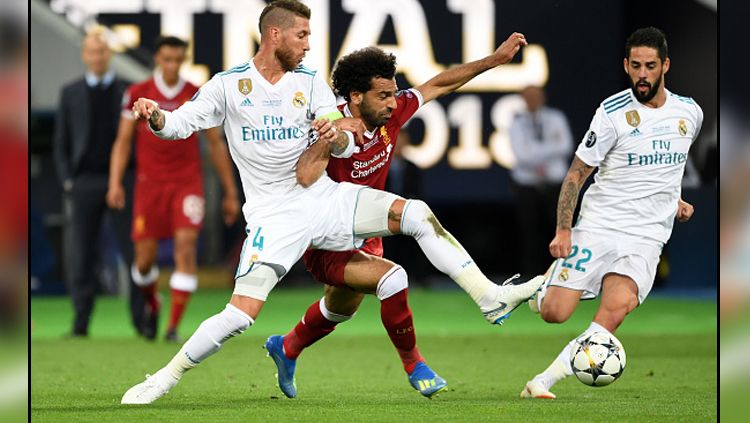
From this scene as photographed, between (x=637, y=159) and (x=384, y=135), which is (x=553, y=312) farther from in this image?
(x=384, y=135)

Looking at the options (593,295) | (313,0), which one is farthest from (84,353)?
(313,0)

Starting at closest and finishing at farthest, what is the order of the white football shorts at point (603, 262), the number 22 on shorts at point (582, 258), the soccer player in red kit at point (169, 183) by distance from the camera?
the white football shorts at point (603, 262), the number 22 on shorts at point (582, 258), the soccer player in red kit at point (169, 183)

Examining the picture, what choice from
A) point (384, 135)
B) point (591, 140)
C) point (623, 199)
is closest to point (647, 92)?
point (591, 140)

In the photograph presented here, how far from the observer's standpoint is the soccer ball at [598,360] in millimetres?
6258

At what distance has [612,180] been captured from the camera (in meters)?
6.86

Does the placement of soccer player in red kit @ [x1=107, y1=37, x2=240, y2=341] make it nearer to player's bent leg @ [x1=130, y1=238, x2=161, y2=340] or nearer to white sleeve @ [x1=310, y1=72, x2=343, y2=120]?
player's bent leg @ [x1=130, y1=238, x2=161, y2=340]

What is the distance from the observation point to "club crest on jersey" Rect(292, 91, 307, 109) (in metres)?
6.23

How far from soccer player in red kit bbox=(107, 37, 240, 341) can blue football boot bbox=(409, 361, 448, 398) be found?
4169mm

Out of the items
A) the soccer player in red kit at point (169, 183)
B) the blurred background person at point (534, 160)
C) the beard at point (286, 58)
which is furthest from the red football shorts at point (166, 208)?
the blurred background person at point (534, 160)

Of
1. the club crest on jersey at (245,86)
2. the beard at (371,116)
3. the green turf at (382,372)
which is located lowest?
the green turf at (382,372)

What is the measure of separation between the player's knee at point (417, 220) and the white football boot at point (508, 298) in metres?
0.42

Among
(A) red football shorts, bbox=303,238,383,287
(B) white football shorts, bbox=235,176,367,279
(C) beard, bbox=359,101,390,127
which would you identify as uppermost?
(C) beard, bbox=359,101,390,127

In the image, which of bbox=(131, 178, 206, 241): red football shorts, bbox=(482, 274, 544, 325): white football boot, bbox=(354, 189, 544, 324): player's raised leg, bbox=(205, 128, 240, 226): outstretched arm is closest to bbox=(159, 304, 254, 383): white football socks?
bbox=(354, 189, 544, 324): player's raised leg

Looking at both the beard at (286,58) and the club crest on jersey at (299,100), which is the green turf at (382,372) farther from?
the beard at (286,58)
